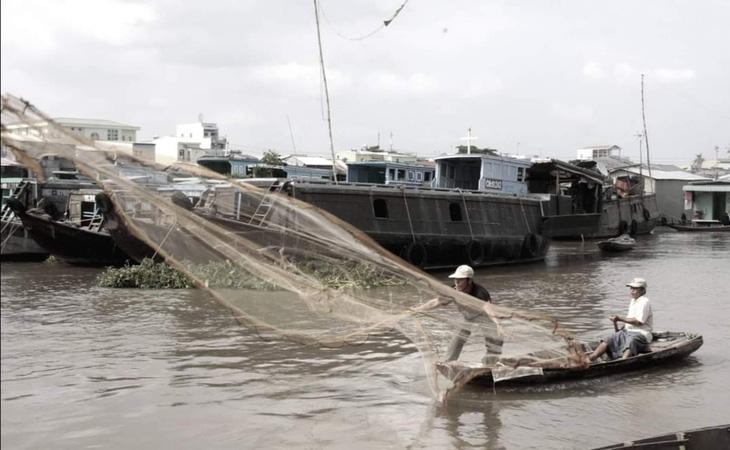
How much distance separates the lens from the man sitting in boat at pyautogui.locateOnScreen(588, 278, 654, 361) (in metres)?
8.82

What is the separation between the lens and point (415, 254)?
19.8 m

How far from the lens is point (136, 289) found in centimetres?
1586

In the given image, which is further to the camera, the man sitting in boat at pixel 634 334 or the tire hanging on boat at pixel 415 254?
the tire hanging on boat at pixel 415 254

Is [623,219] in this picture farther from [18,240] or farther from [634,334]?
[634,334]

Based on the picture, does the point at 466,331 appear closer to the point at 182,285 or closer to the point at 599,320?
the point at 599,320

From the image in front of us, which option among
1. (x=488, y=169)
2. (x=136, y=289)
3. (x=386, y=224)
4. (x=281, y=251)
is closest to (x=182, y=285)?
(x=136, y=289)

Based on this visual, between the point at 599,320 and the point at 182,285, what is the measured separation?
344 inches

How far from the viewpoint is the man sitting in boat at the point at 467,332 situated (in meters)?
7.47

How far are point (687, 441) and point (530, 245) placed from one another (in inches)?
760

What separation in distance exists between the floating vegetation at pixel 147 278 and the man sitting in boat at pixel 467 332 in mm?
9524

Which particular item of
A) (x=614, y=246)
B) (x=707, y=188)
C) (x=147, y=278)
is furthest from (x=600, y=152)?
(x=147, y=278)

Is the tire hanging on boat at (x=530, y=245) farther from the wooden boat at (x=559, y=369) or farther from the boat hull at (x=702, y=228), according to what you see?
the boat hull at (x=702, y=228)

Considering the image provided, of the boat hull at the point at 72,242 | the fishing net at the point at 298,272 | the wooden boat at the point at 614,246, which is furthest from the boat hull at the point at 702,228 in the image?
the fishing net at the point at 298,272

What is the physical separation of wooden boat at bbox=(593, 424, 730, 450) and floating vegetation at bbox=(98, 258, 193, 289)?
480 inches
